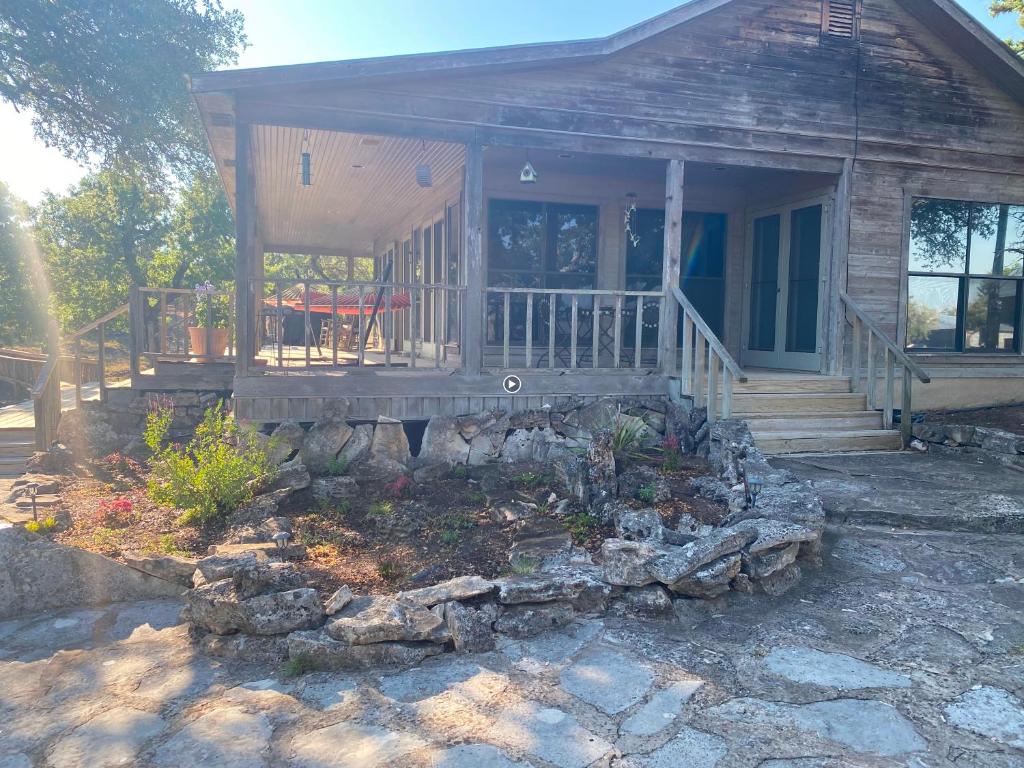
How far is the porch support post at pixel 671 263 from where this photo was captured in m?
7.32

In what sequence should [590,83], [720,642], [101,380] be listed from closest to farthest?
[720,642] → [590,83] → [101,380]

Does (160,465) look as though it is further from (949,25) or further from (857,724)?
(949,25)

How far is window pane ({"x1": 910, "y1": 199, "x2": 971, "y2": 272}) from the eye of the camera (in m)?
8.34

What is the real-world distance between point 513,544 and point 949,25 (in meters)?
7.71

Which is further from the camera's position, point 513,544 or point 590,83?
point 590,83

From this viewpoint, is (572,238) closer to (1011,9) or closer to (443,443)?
(443,443)

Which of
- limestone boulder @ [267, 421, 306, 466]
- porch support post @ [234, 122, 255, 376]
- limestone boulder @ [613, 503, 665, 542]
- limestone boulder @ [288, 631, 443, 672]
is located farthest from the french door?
limestone boulder @ [288, 631, 443, 672]

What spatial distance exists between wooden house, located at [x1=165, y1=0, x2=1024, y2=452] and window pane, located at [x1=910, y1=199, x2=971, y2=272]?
0.03 metres

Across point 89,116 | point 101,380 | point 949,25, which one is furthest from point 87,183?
point 949,25

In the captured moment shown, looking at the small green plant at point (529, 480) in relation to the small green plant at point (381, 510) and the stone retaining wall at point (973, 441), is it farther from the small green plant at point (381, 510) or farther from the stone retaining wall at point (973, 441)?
the stone retaining wall at point (973, 441)

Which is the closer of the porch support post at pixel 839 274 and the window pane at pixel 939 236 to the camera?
the porch support post at pixel 839 274

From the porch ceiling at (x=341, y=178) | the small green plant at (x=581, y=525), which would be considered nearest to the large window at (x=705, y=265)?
the porch ceiling at (x=341, y=178)

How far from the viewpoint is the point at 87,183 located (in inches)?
1225

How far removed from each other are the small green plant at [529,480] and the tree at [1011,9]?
1538 cm
